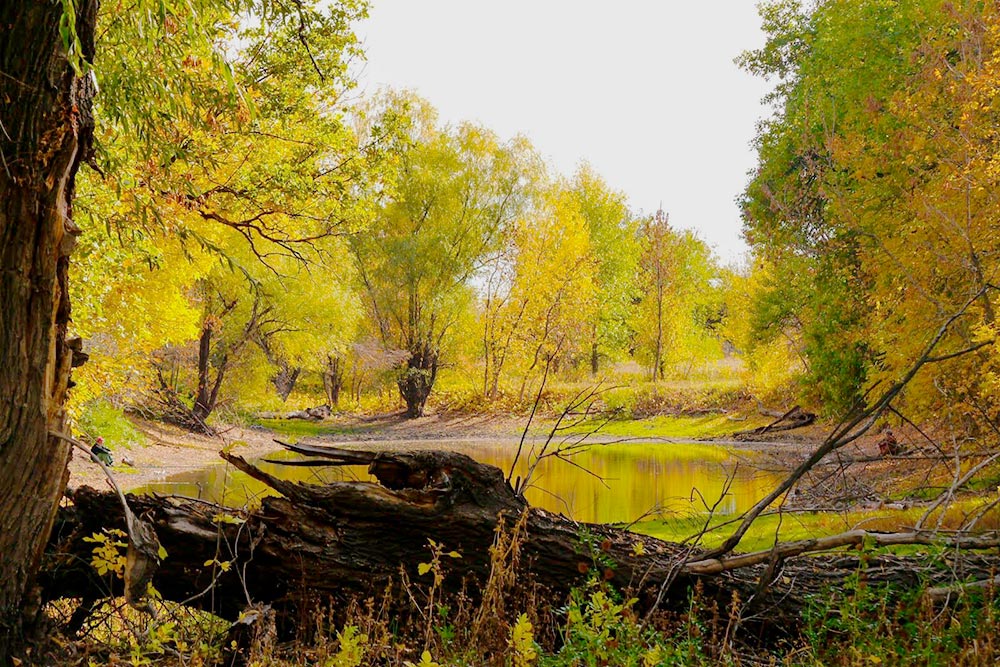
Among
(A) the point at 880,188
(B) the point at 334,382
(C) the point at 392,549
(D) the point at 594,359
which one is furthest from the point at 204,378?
(D) the point at 594,359

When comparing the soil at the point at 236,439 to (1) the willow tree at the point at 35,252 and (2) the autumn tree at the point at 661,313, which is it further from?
(2) the autumn tree at the point at 661,313

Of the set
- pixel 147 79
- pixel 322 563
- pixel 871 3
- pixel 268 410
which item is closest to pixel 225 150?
pixel 147 79

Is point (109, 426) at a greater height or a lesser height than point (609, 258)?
lesser

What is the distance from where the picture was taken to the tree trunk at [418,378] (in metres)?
33.0

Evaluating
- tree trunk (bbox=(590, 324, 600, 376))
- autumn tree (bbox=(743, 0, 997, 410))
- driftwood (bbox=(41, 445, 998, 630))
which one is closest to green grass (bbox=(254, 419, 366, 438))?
tree trunk (bbox=(590, 324, 600, 376))

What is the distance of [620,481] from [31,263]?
13.1m

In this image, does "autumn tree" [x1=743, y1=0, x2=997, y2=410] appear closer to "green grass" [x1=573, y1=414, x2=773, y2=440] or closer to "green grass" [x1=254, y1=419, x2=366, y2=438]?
"green grass" [x1=573, y1=414, x2=773, y2=440]

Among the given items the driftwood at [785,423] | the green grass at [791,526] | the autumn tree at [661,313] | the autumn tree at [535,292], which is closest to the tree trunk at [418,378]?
the autumn tree at [535,292]

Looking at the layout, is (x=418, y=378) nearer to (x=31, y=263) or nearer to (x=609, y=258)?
(x=609, y=258)

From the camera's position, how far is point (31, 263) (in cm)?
348

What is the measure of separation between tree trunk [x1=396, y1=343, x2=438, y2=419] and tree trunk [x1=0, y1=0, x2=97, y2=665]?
2929 centimetres

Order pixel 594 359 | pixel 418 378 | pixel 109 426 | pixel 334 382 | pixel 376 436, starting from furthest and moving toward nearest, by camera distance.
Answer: pixel 594 359, pixel 334 382, pixel 418 378, pixel 376 436, pixel 109 426

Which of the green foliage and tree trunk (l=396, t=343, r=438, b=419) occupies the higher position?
tree trunk (l=396, t=343, r=438, b=419)

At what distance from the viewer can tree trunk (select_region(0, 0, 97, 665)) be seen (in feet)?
11.2
